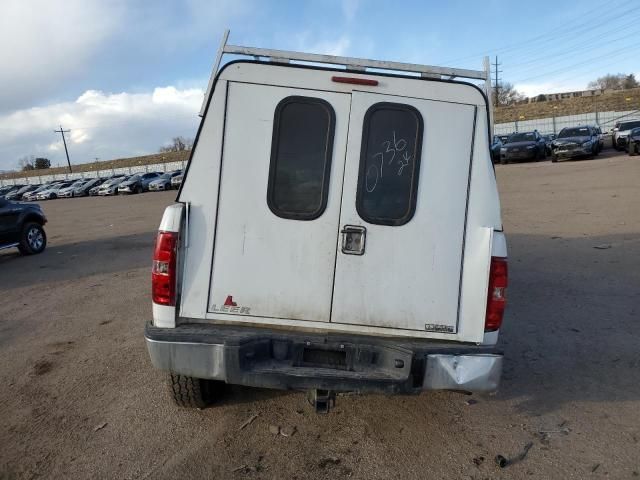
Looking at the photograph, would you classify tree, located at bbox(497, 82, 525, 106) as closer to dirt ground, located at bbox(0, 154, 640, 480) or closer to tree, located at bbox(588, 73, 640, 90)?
tree, located at bbox(588, 73, 640, 90)

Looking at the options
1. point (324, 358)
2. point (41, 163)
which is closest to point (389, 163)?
point (324, 358)

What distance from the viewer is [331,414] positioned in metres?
3.96

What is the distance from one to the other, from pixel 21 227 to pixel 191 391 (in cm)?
1000

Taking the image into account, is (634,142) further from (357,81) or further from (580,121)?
(357,81)

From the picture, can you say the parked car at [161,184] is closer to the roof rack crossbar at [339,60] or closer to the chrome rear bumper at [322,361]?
the roof rack crossbar at [339,60]

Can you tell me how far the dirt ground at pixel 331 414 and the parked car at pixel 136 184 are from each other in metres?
37.1

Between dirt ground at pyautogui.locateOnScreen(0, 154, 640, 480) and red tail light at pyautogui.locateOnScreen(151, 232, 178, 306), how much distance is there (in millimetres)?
1035

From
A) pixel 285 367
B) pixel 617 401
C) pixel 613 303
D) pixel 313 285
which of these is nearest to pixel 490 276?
pixel 313 285

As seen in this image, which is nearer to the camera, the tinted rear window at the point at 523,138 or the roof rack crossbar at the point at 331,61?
the roof rack crossbar at the point at 331,61

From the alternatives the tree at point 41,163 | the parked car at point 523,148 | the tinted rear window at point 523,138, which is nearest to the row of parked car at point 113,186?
the parked car at point 523,148

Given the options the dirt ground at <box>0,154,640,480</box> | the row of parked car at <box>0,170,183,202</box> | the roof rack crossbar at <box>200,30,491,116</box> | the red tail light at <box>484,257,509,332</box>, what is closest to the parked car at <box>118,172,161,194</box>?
the row of parked car at <box>0,170,183,202</box>

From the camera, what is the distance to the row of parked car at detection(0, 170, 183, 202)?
42366 mm

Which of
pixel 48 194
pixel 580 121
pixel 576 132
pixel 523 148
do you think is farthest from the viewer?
pixel 580 121

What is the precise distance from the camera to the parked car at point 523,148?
32.1 m
